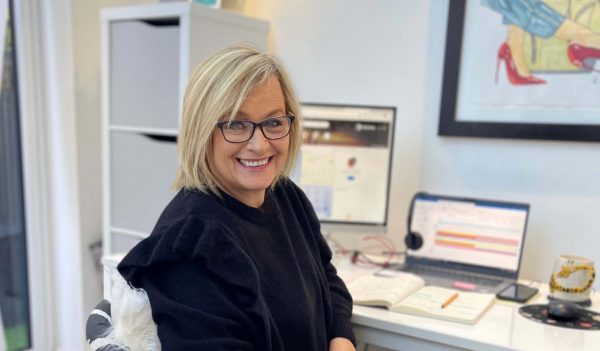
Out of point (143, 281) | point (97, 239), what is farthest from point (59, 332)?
point (143, 281)

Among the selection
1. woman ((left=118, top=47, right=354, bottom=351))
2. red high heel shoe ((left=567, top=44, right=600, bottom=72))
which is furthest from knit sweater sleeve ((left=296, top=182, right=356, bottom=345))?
red high heel shoe ((left=567, top=44, right=600, bottom=72))

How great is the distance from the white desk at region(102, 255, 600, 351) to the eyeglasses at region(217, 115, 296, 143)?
40cm

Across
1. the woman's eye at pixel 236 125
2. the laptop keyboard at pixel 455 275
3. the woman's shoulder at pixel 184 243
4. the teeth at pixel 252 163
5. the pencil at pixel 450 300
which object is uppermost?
the woman's eye at pixel 236 125

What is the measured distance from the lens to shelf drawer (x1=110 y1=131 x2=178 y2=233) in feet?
6.43

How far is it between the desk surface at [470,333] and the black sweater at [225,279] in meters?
0.20

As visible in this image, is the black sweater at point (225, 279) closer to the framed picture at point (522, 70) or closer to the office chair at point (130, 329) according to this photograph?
the office chair at point (130, 329)

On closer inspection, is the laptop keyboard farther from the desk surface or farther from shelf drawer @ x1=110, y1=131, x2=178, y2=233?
shelf drawer @ x1=110, y1=131, x2=178, y2=233

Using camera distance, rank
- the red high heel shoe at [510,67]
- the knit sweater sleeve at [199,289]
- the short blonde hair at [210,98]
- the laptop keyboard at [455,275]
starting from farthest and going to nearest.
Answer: the red high heel shoe at [510,67] < the laptop keyboard at [455,275] < the short blonde hair at [210,98] < the knit sweater sleeve at [199,289]

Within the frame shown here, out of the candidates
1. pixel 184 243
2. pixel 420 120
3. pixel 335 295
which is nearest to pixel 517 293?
pixel 335 295

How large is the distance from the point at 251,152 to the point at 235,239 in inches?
7.1

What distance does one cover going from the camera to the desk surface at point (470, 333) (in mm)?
1207

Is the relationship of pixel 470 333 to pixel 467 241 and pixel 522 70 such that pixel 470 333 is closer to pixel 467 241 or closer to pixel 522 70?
pixel 467 241

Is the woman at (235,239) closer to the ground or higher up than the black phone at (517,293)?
higher up

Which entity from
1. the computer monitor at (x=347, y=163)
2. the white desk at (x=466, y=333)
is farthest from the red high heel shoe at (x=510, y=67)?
the white desk at (x=466, y=333)
